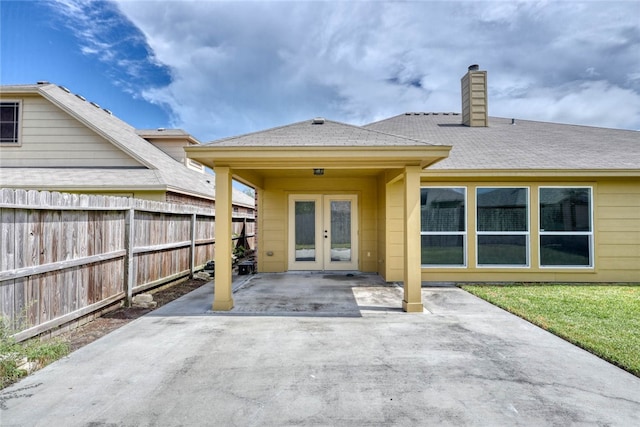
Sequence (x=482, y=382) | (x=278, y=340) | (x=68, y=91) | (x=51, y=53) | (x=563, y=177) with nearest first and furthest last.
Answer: (x=482, y=382)
(x=278, y=340)
(x=563, y=177)
(x=51, y=53)
(x=68, y=91)

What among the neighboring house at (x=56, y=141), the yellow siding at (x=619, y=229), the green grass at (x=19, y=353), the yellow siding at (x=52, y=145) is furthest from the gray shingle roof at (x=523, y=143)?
the yellow siding at (x=52, y=145)

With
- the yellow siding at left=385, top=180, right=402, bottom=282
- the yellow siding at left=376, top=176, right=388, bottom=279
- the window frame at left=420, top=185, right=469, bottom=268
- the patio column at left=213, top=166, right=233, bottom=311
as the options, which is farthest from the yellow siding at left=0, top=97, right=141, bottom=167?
the window frame at left=420, top=185, right=469, bottom=268

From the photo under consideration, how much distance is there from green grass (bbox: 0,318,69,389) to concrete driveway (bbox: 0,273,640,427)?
0.44 feet

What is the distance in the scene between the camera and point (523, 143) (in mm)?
8578

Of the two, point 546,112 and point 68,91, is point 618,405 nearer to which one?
point 68,91

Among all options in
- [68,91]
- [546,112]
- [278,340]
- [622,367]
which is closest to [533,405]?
[622,367]

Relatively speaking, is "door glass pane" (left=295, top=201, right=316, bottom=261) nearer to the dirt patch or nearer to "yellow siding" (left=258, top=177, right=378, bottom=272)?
"yellow siding" (left=258, top=177, right=378, bottom=272)

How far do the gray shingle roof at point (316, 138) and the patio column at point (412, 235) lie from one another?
0.63 m

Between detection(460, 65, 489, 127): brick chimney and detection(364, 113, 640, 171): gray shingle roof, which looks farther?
detection(460, 65, 489, 127): brick chimney

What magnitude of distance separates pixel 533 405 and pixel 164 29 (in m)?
11.7

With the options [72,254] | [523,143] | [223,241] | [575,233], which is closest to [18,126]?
[72,254]

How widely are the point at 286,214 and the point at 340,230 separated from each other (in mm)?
1610

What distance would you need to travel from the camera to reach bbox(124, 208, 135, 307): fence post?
5422 mm

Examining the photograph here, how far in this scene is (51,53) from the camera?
914cm
